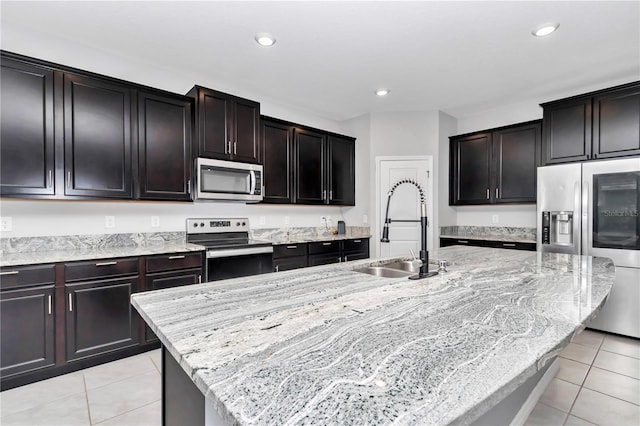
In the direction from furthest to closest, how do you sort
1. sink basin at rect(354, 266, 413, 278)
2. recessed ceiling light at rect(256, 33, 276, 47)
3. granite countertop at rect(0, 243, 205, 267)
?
recessed ceiling light at rect(256, 33, 276, 47) < granite countertop at rect(0, 243, 205, 267) < sink basin at rect(354, 266, 413, 278)

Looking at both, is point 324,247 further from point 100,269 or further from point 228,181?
point 100,269

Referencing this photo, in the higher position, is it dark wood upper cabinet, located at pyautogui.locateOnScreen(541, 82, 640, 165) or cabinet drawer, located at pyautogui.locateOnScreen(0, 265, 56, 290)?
dark wood upper cabinet, located at pyautogui.locateOnScreen(541, 82, 640, 165)

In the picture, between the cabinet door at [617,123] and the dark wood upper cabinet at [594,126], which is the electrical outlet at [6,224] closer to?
the dark wood upper cabinet at [594,126]

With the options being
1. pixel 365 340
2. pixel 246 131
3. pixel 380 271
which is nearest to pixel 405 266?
pixel 380 271

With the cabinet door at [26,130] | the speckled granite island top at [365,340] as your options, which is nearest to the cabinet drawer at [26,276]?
the cabinet door at [26,130]

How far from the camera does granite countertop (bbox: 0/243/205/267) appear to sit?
7.12 feet

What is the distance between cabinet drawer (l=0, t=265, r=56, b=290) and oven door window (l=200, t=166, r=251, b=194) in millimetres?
1337

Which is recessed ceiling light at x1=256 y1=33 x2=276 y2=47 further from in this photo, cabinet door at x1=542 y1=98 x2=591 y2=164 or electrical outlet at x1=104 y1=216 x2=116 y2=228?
cabinet door at x1=542 y1=98 x2=591 y2=164

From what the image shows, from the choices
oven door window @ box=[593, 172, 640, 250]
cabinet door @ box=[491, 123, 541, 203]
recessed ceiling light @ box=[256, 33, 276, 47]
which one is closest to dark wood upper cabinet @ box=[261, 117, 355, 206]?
recessed ceiling light @ box=[256, 33, 276, 47]

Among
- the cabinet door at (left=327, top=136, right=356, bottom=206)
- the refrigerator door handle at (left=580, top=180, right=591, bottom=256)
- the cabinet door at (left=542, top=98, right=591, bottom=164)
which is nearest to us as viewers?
the refrigerator door handle at (left=580, top=180, right=591, bottom=256)

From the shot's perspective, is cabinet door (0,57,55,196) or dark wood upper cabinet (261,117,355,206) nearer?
cabinet door (0,57,55,196)

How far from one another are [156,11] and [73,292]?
214 centimetres

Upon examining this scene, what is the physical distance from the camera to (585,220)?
3.09 metres

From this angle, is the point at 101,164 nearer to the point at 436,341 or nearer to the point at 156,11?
the point at 156,11
